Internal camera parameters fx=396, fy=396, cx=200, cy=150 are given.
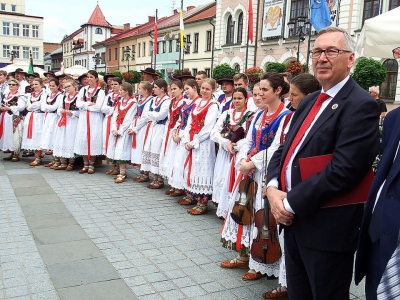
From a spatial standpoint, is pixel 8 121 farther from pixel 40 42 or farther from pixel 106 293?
pixel 40 42

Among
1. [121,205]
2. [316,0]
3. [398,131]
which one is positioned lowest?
[121,205]

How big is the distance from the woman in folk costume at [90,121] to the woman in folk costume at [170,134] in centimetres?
196

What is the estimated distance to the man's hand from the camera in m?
2.25

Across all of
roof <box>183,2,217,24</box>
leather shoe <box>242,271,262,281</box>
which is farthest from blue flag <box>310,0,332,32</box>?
roof <box>183,2,217,24</box>

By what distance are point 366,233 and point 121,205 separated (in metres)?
4.69

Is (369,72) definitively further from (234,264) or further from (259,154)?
(234,264)

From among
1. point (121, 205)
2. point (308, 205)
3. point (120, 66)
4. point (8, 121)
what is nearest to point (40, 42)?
point (120, 66)

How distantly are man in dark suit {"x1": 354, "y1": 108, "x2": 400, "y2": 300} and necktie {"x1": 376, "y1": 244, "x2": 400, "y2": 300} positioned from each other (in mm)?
228

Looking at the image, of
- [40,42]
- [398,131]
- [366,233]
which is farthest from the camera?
[40,42]

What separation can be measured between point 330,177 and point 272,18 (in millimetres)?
29325

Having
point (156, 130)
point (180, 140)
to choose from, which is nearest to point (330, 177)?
point (180, 140)

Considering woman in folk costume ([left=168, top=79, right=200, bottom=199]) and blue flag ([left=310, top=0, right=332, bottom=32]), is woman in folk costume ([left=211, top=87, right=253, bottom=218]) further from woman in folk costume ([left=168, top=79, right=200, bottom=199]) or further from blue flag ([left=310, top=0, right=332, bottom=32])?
blue flag ([left=310, top=0, right=332, bottom=32])

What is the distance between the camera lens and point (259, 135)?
3.91 meters

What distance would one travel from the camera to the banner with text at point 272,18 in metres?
28.6
